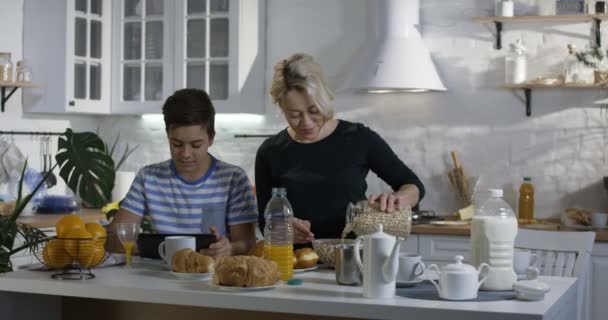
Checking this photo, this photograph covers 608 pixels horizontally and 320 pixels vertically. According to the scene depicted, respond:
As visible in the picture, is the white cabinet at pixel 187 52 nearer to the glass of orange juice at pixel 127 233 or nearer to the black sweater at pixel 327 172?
the black sweater at pixel 327 172

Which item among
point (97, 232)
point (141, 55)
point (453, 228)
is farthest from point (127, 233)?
point (141, 55)

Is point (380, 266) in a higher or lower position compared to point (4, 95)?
lower

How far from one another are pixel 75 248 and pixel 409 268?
920mm

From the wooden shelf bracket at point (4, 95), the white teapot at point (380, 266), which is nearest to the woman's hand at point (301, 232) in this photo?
the white teapot at point (380, 266)

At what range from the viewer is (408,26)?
18.1 feet

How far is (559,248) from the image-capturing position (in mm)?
3311

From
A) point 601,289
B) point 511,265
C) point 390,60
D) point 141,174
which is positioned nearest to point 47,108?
point 390,60

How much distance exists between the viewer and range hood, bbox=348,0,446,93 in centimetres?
538

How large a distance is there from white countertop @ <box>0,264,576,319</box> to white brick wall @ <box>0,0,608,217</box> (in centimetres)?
261

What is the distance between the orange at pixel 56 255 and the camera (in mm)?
2783

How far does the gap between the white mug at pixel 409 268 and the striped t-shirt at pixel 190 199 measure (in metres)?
0.70

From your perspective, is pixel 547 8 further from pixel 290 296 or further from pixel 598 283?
pixel 290 296

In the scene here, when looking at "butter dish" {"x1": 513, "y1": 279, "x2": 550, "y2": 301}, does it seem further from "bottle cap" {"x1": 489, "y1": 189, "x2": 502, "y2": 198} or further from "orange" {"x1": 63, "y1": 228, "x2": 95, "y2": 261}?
"orange" {"x1": 63, "y1": 228, "x2": 95, "y2": 261}

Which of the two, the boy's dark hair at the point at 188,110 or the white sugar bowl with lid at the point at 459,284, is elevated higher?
the boy's dark hair at the point at 188,110
